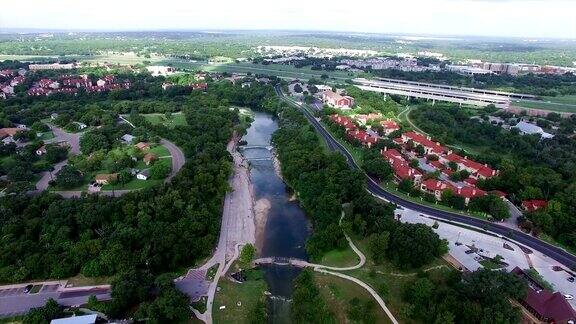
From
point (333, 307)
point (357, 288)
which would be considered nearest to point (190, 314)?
point (333, 307)

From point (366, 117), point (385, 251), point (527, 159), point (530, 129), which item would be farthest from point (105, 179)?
point (530, 129)

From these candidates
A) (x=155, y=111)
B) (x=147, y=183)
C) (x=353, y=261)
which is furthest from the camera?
(x=155, y=111)

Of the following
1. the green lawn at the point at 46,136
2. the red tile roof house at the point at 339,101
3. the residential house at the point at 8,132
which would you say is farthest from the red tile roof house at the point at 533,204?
the residential house at the point at 8,132

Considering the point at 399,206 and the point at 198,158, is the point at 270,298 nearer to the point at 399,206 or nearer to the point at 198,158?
the point at 399,206

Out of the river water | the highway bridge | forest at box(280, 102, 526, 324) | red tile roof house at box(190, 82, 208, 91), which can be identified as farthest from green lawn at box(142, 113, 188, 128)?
the highway bridge

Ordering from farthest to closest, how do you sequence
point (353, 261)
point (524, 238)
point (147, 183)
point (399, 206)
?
point (147, 183), point (399, 206), point (524, 238), point (353, 261)

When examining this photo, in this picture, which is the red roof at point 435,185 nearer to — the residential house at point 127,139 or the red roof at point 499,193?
the red roof at point 499,193
